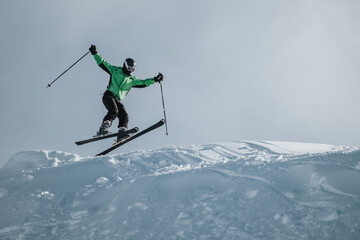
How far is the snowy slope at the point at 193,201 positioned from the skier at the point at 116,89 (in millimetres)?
1638

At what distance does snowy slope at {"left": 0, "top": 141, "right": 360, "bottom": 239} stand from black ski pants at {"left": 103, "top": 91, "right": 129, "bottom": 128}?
165cm

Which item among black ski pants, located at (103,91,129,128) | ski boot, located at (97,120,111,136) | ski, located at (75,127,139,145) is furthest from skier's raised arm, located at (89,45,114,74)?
ski, located at (75,127,139,145)

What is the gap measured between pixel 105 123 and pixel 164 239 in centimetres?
443

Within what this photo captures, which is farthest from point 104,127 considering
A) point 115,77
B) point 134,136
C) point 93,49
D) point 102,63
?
point 93,49

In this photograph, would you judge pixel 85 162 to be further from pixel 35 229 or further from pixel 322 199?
pixel 322 199

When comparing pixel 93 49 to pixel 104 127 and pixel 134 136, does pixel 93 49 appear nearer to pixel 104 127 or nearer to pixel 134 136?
pixel 104 127

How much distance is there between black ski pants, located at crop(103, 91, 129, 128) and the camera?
7.91 metres

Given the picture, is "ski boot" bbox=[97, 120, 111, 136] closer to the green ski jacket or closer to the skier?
the skier

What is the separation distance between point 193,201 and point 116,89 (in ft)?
14.2

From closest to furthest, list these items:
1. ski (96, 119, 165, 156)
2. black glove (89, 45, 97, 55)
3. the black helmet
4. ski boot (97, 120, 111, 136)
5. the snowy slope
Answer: the snowy slope
ski boot (97, 120, 111, 136)
black glove (89, 45, 97, 55)
the black helmet
ski (96, 119, 165, 156)

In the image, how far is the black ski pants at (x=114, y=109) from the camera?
311 inches

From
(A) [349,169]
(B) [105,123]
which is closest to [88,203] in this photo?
(B) [105,123]

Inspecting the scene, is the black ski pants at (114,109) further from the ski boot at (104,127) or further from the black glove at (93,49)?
the black glove at (93,49)

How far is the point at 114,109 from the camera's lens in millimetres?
7922
